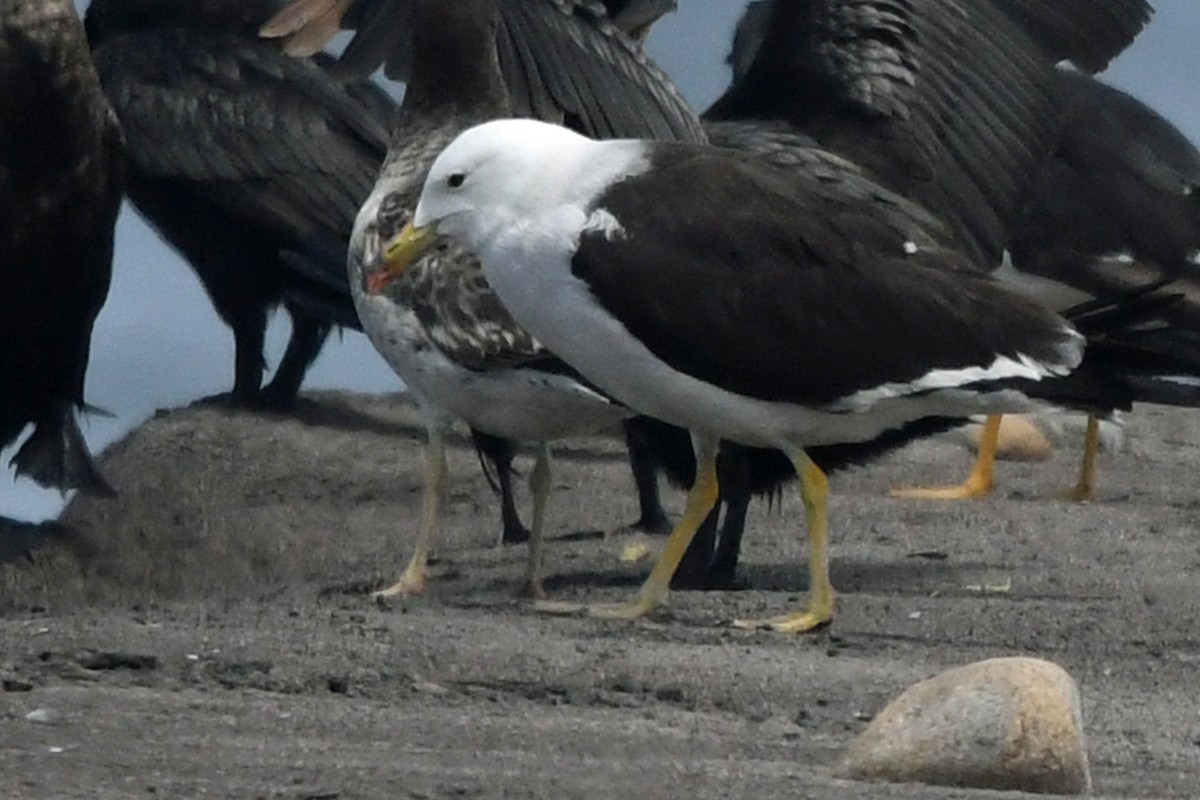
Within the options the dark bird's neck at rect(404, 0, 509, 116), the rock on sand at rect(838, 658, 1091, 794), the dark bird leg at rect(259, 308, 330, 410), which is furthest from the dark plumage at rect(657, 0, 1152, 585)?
the rock on sand at rect(838, 658, 1091, 794)

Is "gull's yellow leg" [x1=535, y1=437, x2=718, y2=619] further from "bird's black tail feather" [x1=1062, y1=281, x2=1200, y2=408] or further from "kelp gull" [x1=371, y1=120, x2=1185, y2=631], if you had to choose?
"bird's black tail feather" [x1=1062, y1=281, x2=1200, y2=408]

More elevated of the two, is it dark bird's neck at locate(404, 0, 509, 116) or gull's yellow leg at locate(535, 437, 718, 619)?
dark bird's neck at locate(404, 0, 509, 116)

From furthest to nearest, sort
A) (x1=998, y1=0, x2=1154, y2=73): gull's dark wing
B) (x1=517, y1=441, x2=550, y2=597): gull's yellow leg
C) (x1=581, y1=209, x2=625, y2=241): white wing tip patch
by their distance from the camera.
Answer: (x1=998, y1=0, x2=1154, y2=73): gull's dark wing < (x1=517, y1=441, x2=550, y2=597): gull's yellow leg < (x1=581, y1=209, x2=625, y2=241): white wing tip patch

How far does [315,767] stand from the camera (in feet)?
14.1

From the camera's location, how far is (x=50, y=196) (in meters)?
8.70

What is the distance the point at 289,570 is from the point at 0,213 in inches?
54.1

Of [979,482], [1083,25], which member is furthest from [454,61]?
[979,482]

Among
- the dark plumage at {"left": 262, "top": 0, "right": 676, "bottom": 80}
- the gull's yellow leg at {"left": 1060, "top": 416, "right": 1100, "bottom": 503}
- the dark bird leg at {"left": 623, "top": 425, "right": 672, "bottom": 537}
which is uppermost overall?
the dark plumage at {"left": 262, "top": 0, "right": 676, "bottom": 80}

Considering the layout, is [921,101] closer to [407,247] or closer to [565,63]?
[565,63]

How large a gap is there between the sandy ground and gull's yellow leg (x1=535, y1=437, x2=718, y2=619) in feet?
0.21

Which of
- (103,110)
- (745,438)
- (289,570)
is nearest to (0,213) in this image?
(103,110)

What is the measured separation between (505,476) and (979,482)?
204cm

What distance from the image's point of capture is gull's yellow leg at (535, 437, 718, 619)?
6566 millimetres

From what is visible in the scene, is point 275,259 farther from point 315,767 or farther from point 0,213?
point 315,767
